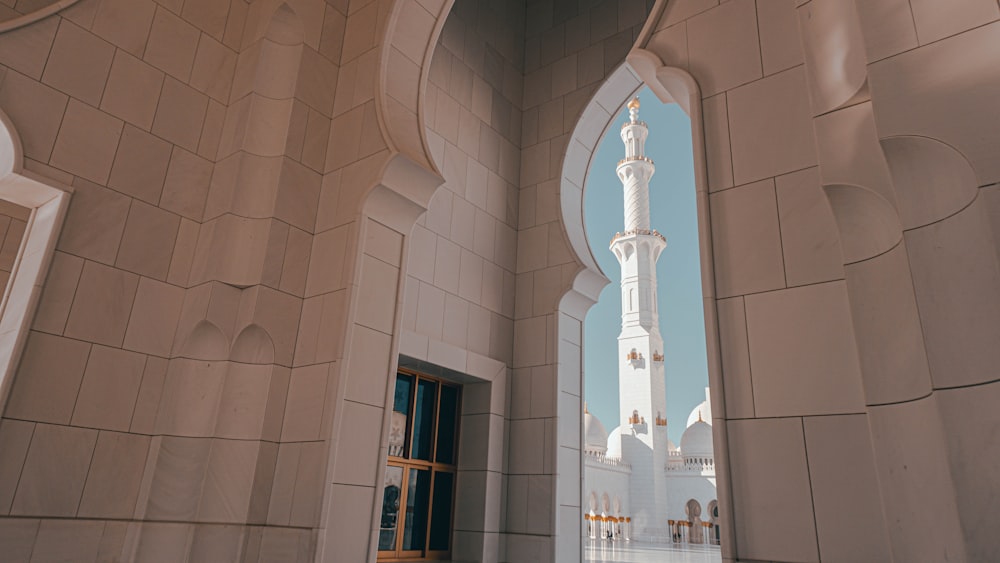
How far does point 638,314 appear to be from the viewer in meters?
34.2

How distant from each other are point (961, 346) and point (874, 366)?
65 cm

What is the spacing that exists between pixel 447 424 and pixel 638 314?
87.3 feet

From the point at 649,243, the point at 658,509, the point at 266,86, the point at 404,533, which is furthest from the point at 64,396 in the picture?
the point at 649,243

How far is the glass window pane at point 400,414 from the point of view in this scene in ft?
27.3

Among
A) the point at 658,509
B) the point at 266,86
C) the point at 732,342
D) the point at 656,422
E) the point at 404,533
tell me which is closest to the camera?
the point at 732,342

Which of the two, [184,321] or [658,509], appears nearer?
[184,321]

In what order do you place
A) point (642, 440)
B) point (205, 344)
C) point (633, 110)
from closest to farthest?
point (205, 344) → point (642, 440) → point (633, 110)

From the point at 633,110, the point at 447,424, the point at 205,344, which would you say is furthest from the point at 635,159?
the point at 205,344

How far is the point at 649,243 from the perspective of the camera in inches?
1353

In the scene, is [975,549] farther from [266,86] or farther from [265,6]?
[265,6]

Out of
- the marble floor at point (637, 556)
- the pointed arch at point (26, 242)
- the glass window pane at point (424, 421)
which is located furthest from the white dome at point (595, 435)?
the pointed arch at point (26, 242)

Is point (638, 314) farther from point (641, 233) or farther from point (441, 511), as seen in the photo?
point (441, 511)

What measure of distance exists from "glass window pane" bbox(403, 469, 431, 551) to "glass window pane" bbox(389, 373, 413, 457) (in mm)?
412

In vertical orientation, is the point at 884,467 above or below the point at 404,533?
above
